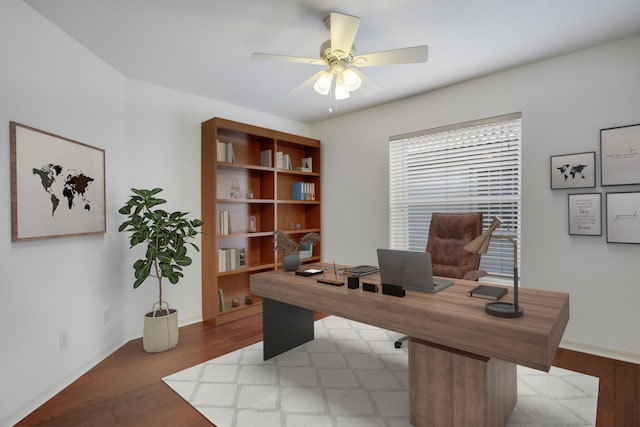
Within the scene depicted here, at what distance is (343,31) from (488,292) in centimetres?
174

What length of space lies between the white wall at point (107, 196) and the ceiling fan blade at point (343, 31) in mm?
1931

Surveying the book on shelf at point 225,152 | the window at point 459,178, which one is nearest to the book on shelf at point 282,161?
the book on shelf at point 225,152

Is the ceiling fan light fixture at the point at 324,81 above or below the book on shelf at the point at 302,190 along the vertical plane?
above

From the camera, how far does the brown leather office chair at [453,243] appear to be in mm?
2717

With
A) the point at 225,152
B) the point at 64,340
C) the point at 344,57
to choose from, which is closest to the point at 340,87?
the point at 344,57

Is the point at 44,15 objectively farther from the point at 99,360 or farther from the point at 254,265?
the point at 254,265

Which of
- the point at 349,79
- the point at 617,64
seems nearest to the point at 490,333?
the point at 349,79

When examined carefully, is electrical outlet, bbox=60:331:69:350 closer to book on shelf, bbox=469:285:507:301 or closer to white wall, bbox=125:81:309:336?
Answer: white wall, bbox=125:81:309:336

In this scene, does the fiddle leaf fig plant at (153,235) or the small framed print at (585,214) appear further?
the fiddle leaf fig plant at (153,235)

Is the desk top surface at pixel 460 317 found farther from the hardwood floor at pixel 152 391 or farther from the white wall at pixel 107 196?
the white wall at pixel 107 196

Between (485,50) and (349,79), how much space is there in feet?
4.25

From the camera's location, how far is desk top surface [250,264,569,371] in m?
1.24

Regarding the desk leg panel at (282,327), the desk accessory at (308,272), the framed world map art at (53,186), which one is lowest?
the desk leg panel at (282,327)

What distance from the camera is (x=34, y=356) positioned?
2.02 meters
